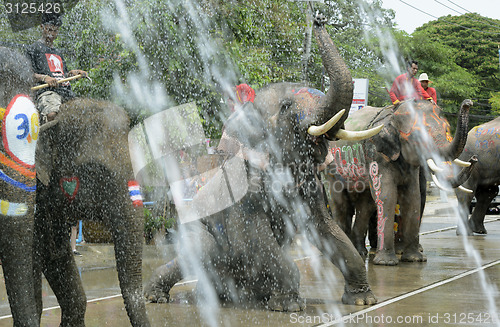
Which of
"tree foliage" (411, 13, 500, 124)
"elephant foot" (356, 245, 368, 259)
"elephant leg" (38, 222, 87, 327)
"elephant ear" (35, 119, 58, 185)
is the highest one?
"tree foliage" (411, 13, 500, 124)

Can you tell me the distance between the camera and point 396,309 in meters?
6.69

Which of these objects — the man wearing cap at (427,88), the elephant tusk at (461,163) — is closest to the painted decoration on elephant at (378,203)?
the elephant tusk at (461,163)

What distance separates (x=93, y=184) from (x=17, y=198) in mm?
552

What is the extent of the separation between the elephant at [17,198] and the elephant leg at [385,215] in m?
6.46

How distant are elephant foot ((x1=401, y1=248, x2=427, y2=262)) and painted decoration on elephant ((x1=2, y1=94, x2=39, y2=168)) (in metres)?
6.96

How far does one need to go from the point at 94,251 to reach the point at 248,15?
14.5 ft

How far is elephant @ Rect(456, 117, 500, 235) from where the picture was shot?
50.5ft

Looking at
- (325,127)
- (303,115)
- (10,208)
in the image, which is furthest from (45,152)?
(303,115)

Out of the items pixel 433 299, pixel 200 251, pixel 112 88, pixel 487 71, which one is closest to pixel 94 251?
pixel 112 88

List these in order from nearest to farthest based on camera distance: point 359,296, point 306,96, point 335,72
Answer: point 335,72 → point 359,296 → point 306,96

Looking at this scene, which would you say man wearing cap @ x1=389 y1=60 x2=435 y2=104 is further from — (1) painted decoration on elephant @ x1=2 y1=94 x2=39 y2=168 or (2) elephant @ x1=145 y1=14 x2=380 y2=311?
(1) painted decoration on elephant @ x1=2 y1=94 x2=39 y2=168

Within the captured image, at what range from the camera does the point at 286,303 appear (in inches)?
263

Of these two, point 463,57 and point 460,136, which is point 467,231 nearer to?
point 460,136

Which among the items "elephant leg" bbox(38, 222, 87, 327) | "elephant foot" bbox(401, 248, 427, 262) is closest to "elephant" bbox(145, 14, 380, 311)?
"elephant leg" bbox(38, 222, 87, 327)
